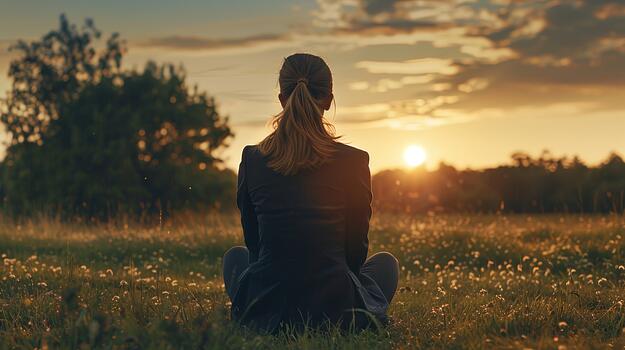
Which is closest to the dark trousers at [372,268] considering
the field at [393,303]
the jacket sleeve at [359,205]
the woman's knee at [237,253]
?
the woman's knee at [237,253]

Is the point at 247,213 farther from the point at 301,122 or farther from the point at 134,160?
the point at 134,160

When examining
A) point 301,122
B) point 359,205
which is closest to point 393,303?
point 359,205

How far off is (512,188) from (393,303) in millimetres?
17632

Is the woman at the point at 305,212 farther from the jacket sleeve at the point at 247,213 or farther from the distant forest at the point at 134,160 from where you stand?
the distant forest at the point at 134,160

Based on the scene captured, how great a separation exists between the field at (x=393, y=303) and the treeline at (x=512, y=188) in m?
2.02

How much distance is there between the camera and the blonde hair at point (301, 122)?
5.21 m

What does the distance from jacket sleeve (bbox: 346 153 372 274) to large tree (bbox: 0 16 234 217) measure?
31.3 m

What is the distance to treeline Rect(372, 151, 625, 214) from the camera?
18.6m

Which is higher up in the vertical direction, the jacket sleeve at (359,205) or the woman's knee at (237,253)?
the jacket sleeve at (359,205)

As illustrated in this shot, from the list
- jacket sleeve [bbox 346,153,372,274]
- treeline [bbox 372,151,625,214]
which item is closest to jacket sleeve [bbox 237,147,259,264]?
jacket sleeve [bbox 346,153,372,274]

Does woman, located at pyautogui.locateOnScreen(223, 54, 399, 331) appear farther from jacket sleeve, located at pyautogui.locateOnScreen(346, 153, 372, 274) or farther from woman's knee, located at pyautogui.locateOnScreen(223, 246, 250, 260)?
woman's knee, located at pyautogui.locateOnScreen(223, 246, 250, 260)

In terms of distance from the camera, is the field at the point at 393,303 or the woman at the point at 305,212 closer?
the field at the point at 393,303

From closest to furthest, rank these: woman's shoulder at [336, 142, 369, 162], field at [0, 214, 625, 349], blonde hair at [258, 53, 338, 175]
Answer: field at [0, 214, 625, 349] → blonde hair at [258, 53, 338, 175] → woman's shoulder at [336, 142, 369, 162]

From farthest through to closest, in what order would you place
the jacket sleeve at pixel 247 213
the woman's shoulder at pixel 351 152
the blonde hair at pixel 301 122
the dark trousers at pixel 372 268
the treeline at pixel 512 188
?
the treeline at pixel 512 188
the dark trousers at pixel 372 268
the jacket sleeve at pixel 247 213
the woman's shoulder at pixel 351 152
the blonde hair at pixel 301 122
